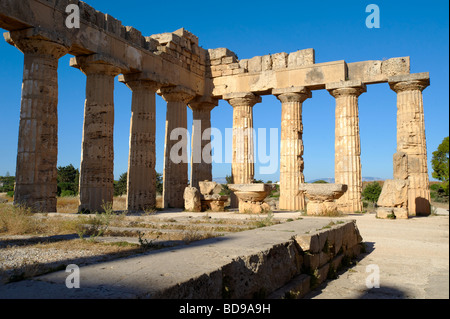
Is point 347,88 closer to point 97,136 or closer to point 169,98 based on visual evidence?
point 169,98

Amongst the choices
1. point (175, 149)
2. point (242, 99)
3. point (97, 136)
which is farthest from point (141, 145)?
point (242, 99)

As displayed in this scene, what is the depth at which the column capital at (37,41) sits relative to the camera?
11.5 meters

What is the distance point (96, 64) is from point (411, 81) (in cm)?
1320

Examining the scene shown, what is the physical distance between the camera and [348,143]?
17906 millimetres

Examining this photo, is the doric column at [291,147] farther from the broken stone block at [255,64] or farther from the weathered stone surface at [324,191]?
the weathered stone surface at [324,191]

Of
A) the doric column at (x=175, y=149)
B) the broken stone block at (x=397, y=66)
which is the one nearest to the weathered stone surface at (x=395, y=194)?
the broken stone block at (x=397, y=66)

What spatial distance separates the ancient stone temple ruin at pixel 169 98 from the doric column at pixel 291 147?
0.16 ft

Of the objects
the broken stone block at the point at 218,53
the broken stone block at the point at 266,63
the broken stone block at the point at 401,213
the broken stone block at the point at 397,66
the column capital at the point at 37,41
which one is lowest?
the broken stone block at the point at 401,213

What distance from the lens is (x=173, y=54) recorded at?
59.4 feet

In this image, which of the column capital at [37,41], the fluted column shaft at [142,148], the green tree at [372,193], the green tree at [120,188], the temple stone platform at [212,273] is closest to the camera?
the temple stone platform at [212,273]
